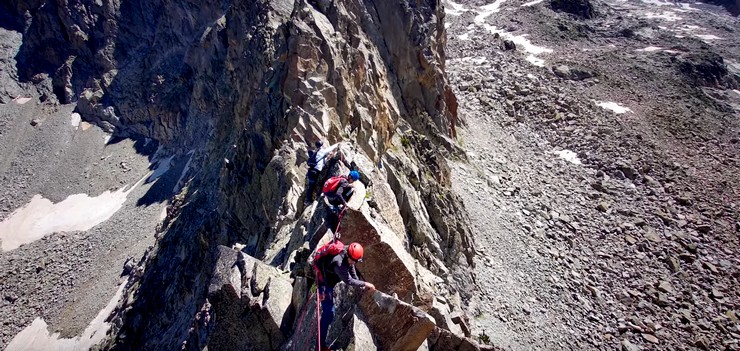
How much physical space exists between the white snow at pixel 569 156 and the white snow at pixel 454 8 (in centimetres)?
4607

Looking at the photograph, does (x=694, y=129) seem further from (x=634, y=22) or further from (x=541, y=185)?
(x=634, y=22)

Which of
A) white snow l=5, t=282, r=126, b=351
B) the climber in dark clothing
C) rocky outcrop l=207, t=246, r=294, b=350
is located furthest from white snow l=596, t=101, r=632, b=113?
white snow l=5, t=282, r=126, b=351

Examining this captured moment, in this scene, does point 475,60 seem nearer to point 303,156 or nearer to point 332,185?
point 303,156

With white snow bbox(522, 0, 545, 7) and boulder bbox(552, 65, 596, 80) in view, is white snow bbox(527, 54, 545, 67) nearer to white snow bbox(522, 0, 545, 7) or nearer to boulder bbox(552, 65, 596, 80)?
boulder bbox(552, 65, 596, 80)

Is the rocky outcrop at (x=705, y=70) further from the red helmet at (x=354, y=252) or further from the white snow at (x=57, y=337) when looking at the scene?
the white snow at (x=57, y=337)

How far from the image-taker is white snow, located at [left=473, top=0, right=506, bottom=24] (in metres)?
70.8

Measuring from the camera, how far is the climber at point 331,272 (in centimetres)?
806

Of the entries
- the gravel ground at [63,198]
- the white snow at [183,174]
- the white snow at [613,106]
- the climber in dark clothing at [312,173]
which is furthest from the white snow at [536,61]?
the gravel ground at [63,198]

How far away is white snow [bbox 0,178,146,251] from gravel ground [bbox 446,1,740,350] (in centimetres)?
4960

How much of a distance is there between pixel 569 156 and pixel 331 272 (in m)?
34.0

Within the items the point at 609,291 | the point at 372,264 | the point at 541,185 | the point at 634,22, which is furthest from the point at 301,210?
the point at 634,22

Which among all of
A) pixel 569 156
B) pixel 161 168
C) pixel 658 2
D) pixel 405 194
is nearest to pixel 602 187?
pixel 569 156

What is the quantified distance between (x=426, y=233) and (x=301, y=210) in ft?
24.0

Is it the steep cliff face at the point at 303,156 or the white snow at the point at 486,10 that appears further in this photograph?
the white snow at the point at 486,10
